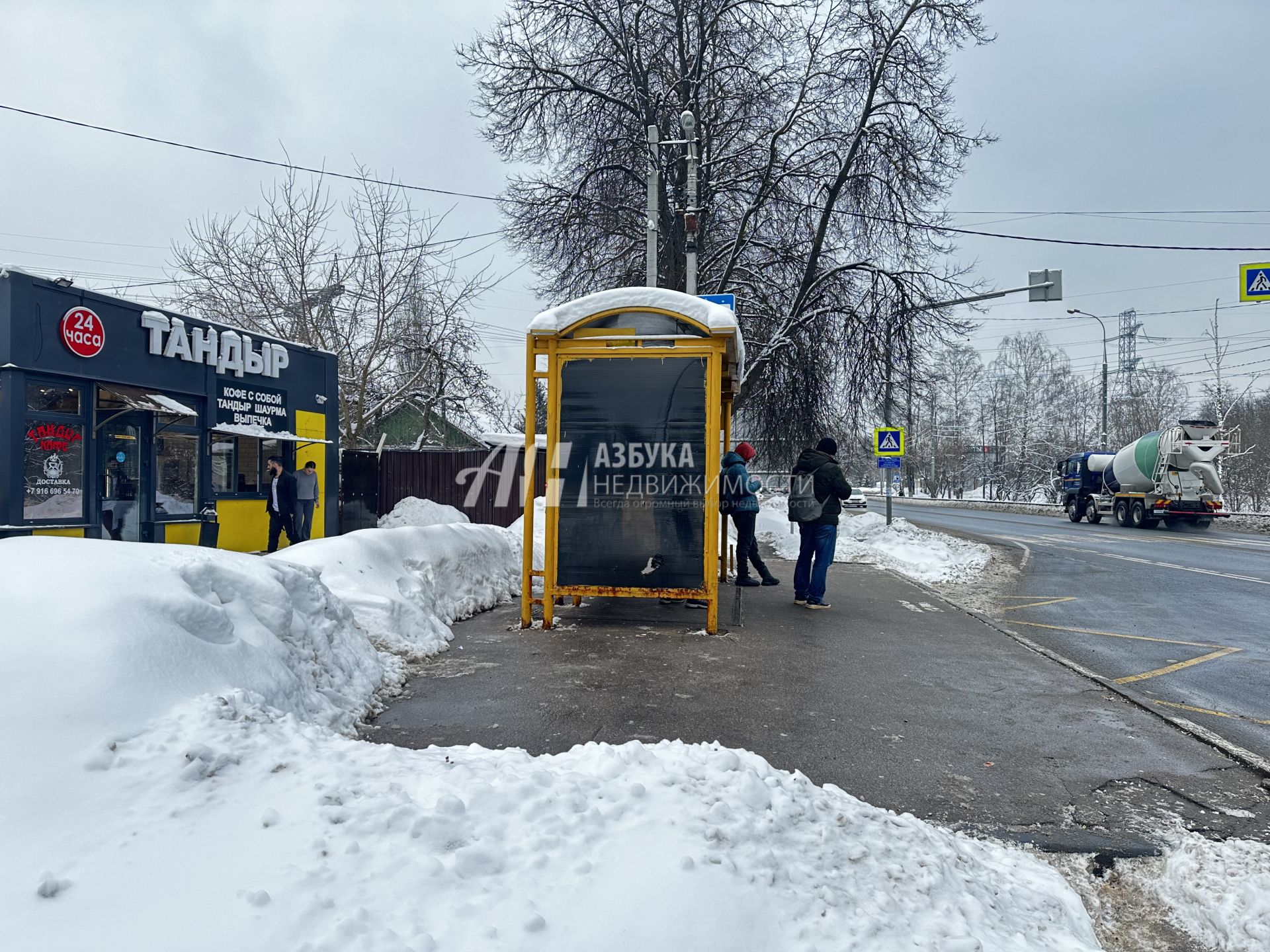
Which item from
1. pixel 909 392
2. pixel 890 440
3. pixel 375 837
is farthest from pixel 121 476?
pixel 890 440

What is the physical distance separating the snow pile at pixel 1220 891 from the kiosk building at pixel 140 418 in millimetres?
11825

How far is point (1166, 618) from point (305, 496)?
43.3ft

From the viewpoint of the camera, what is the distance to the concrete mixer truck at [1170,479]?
25391mm

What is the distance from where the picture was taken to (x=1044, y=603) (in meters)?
10.7

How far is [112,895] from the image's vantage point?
219 centimetres

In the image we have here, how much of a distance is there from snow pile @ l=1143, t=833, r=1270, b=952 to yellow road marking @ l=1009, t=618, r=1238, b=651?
17.8 ft

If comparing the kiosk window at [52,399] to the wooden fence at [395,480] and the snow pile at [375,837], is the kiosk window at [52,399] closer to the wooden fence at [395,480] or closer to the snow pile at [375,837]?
the snow pile at [375,837]

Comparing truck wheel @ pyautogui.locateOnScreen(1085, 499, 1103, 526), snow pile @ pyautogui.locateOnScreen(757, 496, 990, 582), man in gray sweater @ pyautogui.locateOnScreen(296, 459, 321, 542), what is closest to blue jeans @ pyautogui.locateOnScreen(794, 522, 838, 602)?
snow pile @ pyautogui.locateOnScreen(757, 496, 990, 582)

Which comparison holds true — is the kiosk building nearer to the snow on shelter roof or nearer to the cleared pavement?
the cleared pavement

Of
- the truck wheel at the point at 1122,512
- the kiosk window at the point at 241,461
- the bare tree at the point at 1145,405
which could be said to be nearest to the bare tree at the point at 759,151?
the kiosk window at the point at 241,461

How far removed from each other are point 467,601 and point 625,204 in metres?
12.8

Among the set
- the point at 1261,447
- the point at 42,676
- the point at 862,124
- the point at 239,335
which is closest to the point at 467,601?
the point at 42,676

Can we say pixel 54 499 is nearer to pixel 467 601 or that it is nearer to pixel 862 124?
pixel 467 601

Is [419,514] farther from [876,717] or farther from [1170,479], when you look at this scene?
[1170,479]
